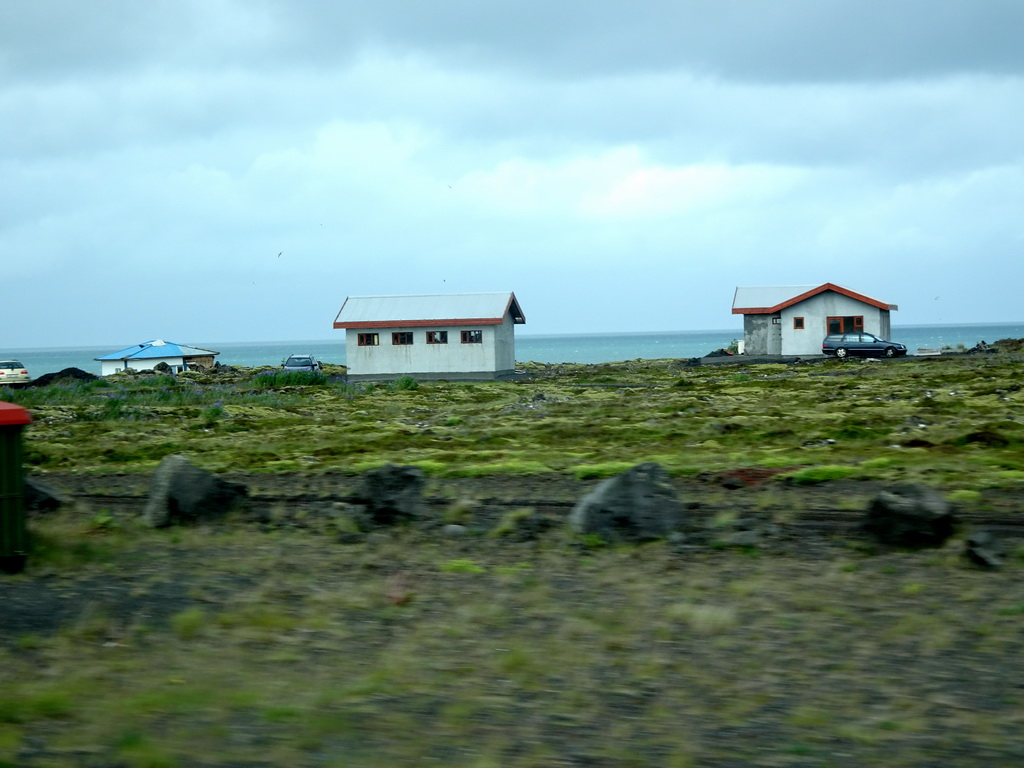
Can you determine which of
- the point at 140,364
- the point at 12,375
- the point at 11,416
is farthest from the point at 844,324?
the point at 11,416

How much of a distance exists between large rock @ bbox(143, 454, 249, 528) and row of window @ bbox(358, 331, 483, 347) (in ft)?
128

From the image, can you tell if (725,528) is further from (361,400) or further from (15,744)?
(361,400)

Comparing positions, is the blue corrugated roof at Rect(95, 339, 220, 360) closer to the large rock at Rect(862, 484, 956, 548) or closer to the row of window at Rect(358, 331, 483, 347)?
the row of window at Rect(358, 331, 483, 347)

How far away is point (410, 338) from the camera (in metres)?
51.2

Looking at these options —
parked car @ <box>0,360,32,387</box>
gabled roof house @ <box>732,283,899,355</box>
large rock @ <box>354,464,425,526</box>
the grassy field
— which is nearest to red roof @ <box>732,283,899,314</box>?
gabled roof house @ <box>732,283,899,355</box>

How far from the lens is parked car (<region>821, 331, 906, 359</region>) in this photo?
54.1 metres

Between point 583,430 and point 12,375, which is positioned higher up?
point 12,375

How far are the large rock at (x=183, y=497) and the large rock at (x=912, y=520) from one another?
707 centimetres

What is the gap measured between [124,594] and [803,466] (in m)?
9.13

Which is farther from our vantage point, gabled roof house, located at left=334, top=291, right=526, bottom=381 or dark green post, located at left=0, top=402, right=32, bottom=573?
gabled roof house, located at left=334, top=291, right=526, bottom=381

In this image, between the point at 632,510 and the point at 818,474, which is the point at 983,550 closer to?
the point at 632,510

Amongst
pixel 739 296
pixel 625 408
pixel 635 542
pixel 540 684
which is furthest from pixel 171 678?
pixel 739 296

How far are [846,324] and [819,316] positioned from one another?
1544mm

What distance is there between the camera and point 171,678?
5.76m
